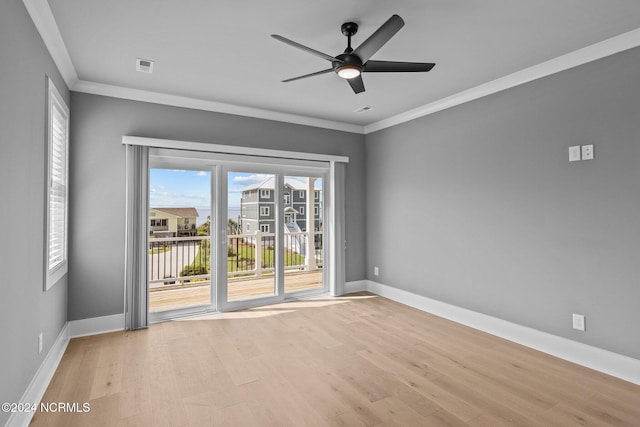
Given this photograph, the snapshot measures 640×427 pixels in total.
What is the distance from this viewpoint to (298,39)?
2.68 metres

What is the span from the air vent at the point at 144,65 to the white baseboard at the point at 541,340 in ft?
13.7

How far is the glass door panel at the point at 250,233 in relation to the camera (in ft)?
14.7

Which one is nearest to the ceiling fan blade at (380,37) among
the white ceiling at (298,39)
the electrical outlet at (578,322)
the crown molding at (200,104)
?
the white ceiling at (298,39)

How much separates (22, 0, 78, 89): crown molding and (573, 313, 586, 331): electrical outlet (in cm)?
481

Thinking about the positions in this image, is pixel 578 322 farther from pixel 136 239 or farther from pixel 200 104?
pixel 200 104

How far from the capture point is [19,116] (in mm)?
2002

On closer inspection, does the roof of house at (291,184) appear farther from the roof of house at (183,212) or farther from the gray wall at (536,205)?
the gray wall at (536,205)

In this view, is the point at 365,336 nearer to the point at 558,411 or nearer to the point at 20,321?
the point at 558,411

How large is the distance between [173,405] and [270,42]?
288 cm

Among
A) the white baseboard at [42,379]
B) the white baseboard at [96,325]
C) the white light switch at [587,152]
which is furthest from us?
the white baseboard at [96,325]

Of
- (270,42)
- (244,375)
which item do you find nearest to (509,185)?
(270,42)

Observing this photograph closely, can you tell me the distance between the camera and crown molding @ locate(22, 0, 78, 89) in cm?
215

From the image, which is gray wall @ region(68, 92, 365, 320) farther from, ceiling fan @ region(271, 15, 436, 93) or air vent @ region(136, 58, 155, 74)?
ceiling fan @ region(271, 15, 436, 93)

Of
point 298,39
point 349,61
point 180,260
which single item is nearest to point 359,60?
point 349,61
